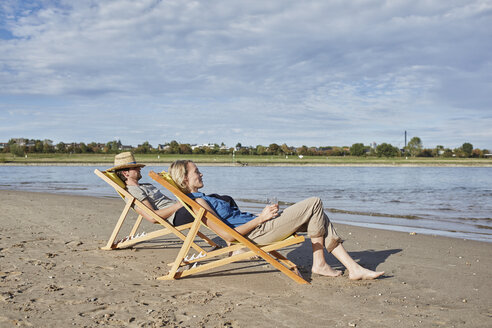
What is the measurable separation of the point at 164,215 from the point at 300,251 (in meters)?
1.87

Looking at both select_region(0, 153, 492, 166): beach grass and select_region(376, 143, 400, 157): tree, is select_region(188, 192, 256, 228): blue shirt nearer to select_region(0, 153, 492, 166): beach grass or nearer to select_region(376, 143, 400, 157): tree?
select_region(0, 153, 492, 166): beach grass

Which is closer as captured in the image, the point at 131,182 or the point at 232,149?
the point at 131,182

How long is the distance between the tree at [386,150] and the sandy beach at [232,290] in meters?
109

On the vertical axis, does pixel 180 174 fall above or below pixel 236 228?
above

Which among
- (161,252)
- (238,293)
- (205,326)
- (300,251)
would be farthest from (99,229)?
(205,326)

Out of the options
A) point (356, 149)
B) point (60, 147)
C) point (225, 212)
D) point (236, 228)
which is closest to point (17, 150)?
point (60, 147)

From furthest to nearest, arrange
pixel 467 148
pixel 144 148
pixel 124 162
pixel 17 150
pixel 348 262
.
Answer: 1. pixel 467 148
2. pixel 144 148
3. pixel 17 150
4. pixel 124 162
5. pixel 348 262

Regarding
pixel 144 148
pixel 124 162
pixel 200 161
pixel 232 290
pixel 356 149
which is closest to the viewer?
pixel 232 290

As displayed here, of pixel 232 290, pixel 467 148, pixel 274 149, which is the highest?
pixel 274 149

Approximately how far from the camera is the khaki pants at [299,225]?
3.99 metres

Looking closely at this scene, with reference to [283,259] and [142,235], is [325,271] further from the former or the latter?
[142,235]

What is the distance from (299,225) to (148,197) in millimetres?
2097

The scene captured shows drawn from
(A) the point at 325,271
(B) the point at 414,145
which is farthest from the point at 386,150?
(A) the point at 325,271

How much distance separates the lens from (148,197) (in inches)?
205
